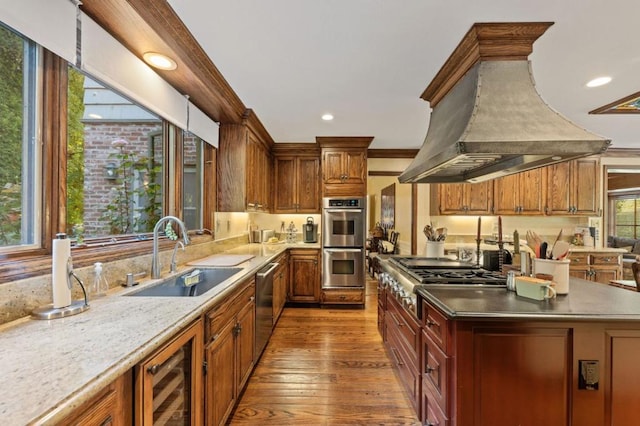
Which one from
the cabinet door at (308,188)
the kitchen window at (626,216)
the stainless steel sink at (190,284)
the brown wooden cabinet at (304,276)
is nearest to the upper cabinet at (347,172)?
the cabinet door at (308,188)

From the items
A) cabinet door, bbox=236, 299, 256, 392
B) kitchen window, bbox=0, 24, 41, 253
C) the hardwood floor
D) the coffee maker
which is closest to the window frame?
kitchen window, bbox=0, 24, 41, 253

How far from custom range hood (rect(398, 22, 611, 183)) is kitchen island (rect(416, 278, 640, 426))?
0.85 metres

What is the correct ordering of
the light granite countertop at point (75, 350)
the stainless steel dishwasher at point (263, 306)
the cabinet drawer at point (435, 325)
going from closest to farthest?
the light granite countertop at point (75, 350) → the cabinet drawer at point (435, 325) → the stainless steel dishwasher at point (263, 306)

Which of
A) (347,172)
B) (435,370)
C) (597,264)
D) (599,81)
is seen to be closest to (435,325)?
(435,370)

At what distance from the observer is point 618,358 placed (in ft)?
4.45

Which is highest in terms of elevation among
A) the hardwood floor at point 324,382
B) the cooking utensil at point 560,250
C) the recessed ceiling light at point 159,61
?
→ the recessed ceiling light at point 159,61

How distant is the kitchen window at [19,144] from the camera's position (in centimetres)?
124

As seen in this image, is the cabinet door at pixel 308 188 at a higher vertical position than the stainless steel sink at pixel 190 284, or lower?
higher

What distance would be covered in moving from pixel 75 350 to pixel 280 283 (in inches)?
111

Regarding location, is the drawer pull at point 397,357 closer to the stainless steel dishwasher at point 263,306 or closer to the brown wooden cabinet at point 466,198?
the stainless steel dishwasher at point 263,306

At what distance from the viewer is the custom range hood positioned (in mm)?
1565

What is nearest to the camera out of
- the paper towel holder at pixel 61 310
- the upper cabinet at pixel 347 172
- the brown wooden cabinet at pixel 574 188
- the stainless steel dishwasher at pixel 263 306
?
the paper towel holder at pixel 61 310

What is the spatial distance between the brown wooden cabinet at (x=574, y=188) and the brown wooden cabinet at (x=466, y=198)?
95cm

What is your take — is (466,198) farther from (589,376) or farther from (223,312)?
(223,312)
